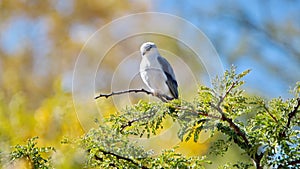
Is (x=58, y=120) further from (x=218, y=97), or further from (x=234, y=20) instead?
(x=234, y=20)

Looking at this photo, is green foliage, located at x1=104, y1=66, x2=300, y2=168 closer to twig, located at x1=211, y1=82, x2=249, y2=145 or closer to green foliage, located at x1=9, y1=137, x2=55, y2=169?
twig, located at x1=211, y1=82, x2=249, y2=145

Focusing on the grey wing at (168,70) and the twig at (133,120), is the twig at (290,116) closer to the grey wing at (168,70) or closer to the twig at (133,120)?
the twig at (133,120)

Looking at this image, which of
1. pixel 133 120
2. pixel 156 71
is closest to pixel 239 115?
pixel 133 120

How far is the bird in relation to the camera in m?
1.27

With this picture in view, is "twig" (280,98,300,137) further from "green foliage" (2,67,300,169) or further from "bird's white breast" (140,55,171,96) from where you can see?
"bird's white breast" (140,55,171,96)

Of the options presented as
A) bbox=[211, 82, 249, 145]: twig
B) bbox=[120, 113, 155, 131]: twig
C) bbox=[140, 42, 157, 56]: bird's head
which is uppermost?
bbox=[140, 42, 157, 56]: bird's head

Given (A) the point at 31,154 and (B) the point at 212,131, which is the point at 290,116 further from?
(A) the point at 31,154

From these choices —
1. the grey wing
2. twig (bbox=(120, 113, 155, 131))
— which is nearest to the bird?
the grey wing

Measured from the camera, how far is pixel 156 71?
1.32 m

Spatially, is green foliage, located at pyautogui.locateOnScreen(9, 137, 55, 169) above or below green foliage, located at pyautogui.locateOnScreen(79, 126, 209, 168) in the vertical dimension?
above

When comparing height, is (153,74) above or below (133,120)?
above

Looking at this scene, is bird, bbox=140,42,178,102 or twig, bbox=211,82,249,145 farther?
bird, bbox=140,42,178,102

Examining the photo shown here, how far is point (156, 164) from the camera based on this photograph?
0.55 meters

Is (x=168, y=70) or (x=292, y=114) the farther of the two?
(x=168, y=70)
